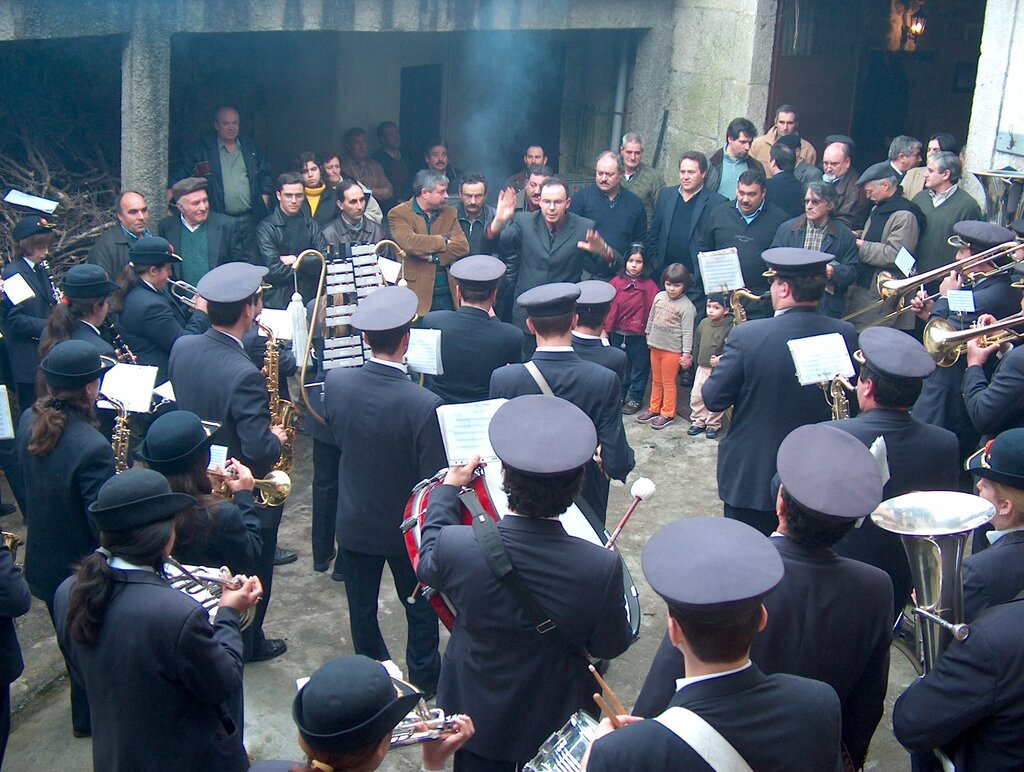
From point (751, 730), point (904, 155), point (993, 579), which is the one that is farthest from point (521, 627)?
point (904, 155)

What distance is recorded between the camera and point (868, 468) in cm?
323

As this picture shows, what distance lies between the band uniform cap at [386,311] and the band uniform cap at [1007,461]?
2.44 meters

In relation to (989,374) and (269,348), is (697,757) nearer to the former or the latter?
(269,348)

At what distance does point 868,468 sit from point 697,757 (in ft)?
4.18

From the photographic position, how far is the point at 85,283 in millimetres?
5309

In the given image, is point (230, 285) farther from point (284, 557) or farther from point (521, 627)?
point (521, 627)

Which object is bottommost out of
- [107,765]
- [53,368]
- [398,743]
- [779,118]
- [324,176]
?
[107,765]

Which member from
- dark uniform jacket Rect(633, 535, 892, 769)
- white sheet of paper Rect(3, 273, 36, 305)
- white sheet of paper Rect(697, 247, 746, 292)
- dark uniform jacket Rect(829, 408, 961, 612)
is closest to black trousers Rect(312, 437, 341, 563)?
white sheet of paper Rect(3, 273, 36, 305)

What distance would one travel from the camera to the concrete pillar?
7695mm

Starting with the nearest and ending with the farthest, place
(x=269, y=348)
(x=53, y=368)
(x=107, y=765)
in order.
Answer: (x=107, y=765), (x=53, y=368), (x=269, y=348)

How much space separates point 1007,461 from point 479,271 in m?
2.92

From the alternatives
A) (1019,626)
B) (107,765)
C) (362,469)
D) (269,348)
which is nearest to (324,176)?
(269,348)

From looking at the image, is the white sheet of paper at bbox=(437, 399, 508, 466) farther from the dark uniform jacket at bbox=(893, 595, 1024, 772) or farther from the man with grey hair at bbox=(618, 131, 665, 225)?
the man with grey hair at bbox=(618, 131, 665, 225)

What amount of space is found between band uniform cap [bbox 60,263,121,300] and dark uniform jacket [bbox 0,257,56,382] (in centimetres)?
109
